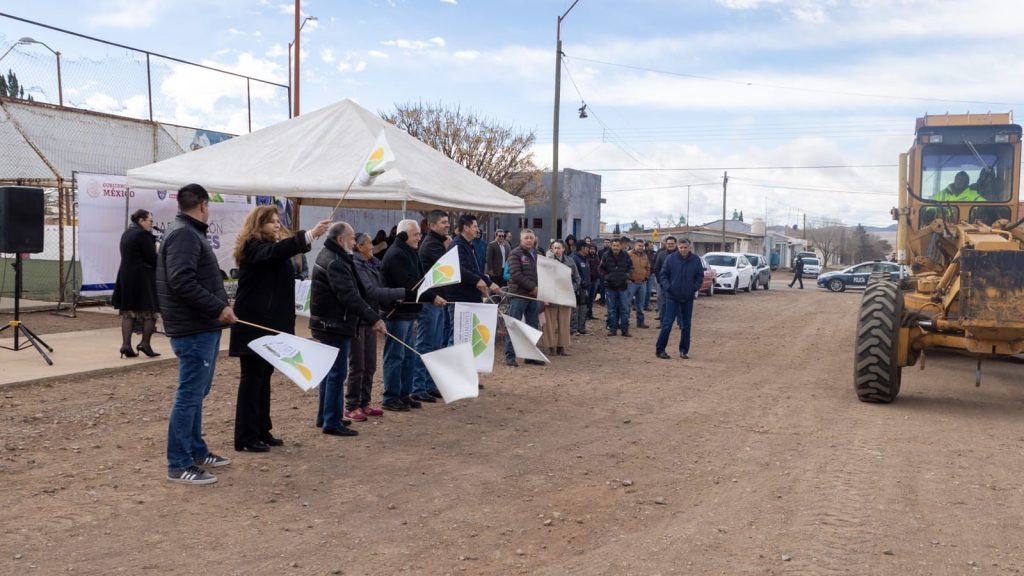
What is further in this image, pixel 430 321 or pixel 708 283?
pixel 708 283

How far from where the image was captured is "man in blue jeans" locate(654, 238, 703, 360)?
1224 centimetres

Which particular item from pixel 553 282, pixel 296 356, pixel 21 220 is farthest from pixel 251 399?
pixel 553 282

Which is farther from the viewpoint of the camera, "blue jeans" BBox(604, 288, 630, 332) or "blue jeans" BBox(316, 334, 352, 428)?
"blue jeans" BBox(604, 288, 630, 332)

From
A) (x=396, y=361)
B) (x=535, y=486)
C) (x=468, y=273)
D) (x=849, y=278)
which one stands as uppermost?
(x=468, y=273)

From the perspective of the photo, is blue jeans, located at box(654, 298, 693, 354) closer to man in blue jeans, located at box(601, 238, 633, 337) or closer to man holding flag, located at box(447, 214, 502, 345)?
man in blue jeans, located at box(601, 238, 633, 337)

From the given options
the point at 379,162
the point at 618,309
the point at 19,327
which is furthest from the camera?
the point at 618,309

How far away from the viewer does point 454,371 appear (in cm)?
707

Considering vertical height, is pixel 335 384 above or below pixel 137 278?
below

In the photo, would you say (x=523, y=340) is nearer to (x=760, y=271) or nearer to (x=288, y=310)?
(x=288, y=310)

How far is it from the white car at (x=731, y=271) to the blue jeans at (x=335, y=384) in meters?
23.9

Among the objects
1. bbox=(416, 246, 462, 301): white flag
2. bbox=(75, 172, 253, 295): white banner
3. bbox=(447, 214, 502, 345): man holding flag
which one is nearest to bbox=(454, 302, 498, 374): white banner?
bbox=(416, 246, 462, 301): white flag

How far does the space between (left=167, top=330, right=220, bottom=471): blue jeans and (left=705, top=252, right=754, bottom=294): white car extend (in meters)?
25.5

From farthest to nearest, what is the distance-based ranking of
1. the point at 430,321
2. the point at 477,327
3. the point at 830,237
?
the point at 830,237, the point at 430,321, the point at 477,327

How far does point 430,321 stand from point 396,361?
0.56 m
